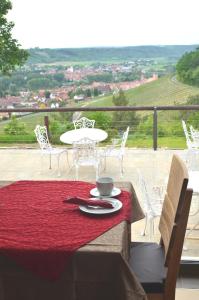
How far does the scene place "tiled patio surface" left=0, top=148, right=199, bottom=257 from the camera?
15.1 feet

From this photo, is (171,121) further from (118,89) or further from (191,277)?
(191,277)

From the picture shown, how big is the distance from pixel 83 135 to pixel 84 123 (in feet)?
2.08

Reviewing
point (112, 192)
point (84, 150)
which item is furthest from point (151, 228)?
point (84, 150)

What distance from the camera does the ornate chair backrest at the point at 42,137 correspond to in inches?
200

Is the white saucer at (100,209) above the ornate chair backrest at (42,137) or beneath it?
above

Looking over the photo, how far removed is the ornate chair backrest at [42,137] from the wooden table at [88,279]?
11.5 ft

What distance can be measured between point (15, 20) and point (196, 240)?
7.11ft

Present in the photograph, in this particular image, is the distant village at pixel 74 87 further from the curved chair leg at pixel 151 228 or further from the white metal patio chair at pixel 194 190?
the curved chair leg at pixel 151 228

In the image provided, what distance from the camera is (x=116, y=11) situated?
11.9 feet

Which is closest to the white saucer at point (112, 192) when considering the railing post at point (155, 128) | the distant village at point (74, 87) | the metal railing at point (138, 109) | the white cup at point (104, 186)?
the white cup at point (104, 186)

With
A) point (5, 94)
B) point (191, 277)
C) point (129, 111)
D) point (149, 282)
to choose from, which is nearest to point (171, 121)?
point (129, 111)

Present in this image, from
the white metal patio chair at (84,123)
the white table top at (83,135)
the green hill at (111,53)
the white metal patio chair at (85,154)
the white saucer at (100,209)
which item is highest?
the green hill at (111,53)

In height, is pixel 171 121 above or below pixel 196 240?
above

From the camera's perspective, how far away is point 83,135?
5.14 meters
